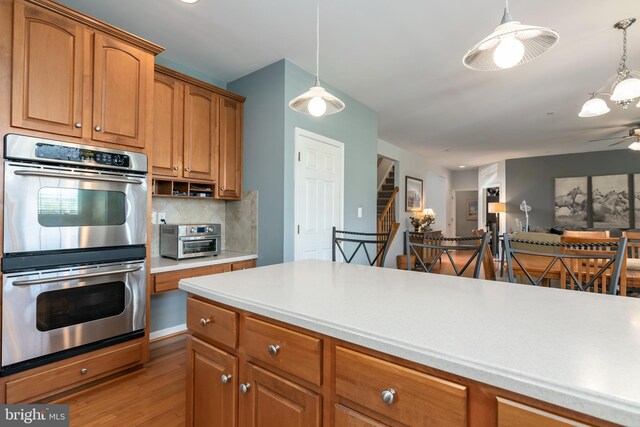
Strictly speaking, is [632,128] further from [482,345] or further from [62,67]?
[62,67]

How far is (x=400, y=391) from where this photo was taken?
0.75 metres

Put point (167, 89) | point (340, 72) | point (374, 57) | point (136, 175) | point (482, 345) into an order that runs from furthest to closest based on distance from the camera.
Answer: point (340, 72) → point (374, 57) → point (167, 89) → point (136, 175) → point (482, 345)

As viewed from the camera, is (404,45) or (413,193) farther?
(413,193)

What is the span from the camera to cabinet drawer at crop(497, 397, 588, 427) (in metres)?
0.56

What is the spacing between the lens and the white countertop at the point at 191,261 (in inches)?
94.4

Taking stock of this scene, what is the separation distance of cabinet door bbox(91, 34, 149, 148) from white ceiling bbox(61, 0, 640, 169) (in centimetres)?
39

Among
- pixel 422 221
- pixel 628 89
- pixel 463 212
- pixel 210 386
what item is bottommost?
pixel 210 386

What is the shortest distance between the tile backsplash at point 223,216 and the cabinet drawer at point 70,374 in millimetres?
995

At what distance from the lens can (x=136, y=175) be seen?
2164 millimetres

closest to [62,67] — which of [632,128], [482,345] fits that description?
[482,345]

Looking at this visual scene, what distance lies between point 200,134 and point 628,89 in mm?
3590

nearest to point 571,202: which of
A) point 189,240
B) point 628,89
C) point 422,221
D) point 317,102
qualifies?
point 422,221

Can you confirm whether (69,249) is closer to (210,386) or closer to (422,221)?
(210,386)

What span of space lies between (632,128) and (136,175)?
731 centimetres
